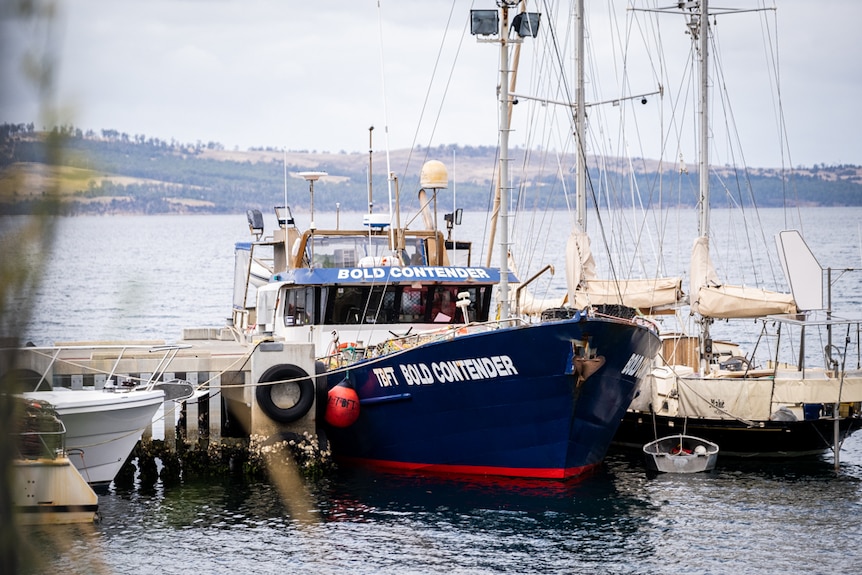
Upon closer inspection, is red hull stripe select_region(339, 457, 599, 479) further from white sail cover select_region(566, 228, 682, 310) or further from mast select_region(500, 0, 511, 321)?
white sail cover select_region(566, 228, 682, 310)

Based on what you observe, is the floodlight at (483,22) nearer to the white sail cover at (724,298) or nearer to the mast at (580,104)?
the mast at (580,104)

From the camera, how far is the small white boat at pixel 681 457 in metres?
21.9

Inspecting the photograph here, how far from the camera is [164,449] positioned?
21.4 metres

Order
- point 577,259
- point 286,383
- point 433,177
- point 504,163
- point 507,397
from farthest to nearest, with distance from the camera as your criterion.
Answer: 1. point 577,259
2. point 433,177
3. point 286,383
4. point 504,163
5. point 507,397

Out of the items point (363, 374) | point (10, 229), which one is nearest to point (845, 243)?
point (363, 374)

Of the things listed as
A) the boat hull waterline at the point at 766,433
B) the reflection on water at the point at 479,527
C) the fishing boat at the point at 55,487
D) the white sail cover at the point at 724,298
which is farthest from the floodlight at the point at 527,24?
the fishing boat at the point at 55,487

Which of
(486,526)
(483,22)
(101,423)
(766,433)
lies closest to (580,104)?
(483,22)

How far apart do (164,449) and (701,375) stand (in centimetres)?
1065

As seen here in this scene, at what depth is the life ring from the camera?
20875mm

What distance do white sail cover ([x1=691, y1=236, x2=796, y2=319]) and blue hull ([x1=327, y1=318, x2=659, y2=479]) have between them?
4.49 metres

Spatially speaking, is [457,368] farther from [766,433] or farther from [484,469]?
[766,433]

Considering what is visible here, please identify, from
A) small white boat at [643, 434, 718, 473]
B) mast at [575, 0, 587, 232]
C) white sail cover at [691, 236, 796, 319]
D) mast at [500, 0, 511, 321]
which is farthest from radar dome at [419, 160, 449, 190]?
small white boat at [643, 434, 718, 473]

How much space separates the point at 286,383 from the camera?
2105 centimetres

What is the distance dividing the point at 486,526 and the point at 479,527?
0.11m
